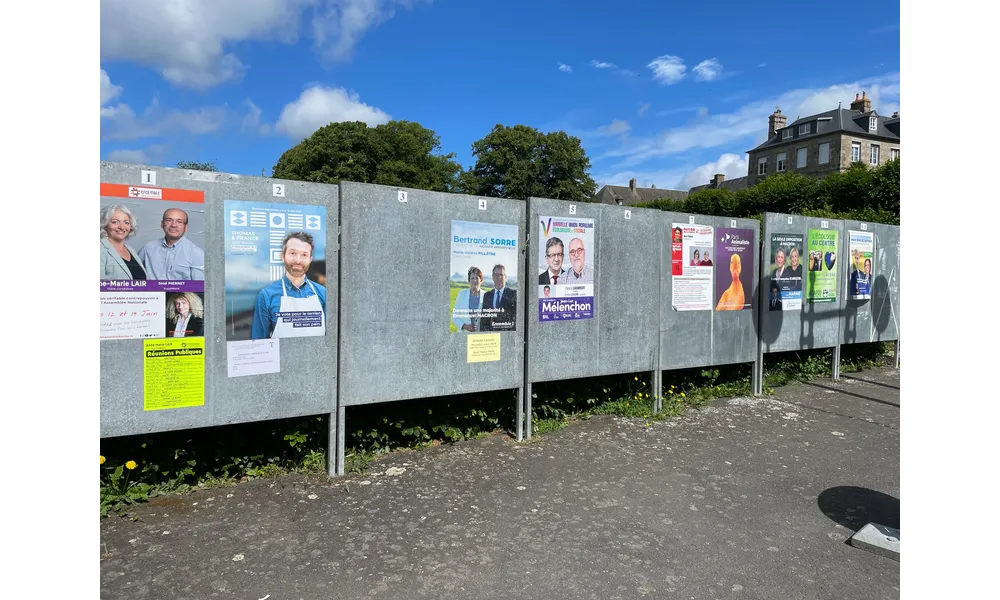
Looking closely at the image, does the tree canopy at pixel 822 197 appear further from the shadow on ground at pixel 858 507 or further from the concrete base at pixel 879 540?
the concrete base at pixel 879 540

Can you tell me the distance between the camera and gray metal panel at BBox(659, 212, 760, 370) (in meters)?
7.05

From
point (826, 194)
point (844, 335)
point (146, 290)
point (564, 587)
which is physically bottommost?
point (564, 587)

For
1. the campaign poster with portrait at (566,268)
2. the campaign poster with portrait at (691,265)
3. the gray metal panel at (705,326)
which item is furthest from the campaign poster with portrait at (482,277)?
the campaign poster with portrait at (691,265)

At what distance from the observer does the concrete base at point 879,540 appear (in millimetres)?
3658

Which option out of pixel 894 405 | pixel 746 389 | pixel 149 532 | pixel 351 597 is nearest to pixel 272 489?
pixel 149 532

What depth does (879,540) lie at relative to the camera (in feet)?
12.3

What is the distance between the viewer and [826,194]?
22.2 meters

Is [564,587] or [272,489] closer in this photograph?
[564,587]

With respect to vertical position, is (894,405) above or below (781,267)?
below

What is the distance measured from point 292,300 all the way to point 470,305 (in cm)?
163

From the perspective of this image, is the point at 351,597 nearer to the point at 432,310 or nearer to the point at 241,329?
the point at 241,329

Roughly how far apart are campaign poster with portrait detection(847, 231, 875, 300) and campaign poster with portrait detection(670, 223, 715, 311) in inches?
120
